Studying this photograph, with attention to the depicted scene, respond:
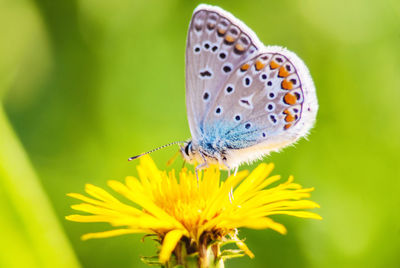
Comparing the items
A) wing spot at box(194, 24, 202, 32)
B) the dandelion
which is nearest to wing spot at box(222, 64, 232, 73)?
wing spot at box(194, 24, 202, 32)

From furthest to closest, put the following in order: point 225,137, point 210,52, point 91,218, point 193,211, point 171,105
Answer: point 171,105
point 225,137
point 210,52
point 193,211
point 91,218

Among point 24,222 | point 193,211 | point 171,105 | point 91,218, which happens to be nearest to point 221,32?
point 193,211

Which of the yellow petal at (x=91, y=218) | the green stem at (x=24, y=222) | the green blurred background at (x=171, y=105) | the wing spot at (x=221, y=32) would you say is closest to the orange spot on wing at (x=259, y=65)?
the wing spot at (x=221, y=32)

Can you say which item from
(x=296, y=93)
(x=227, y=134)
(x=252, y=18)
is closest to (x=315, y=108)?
(x=296, y=93)

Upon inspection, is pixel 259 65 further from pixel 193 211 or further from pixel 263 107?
pixel 193 211

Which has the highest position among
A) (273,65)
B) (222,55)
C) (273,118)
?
(222,55)

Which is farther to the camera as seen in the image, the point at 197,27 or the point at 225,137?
the point at 225,137

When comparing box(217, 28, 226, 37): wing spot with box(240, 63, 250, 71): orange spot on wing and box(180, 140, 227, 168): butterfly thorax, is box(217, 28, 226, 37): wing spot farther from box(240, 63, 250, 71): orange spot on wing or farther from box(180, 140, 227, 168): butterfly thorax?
box(180, 140, 227, 168): butterfly thorax
